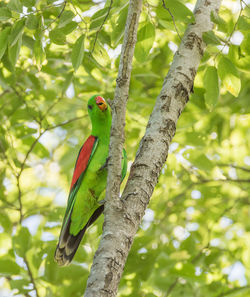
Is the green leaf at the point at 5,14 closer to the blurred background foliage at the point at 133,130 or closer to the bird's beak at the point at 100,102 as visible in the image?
the blurred background foliage at the point at 133,130

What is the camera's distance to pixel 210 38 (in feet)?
7.58

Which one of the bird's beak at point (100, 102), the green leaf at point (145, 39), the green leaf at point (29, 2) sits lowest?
the green leaf at point (29, 2)

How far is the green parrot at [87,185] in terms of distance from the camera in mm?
3258

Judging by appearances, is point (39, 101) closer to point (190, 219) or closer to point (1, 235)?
point (1, 235)

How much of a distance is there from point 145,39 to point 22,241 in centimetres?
176

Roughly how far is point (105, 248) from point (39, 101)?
2.71 meters

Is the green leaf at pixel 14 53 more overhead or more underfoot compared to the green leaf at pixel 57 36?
more underfoot

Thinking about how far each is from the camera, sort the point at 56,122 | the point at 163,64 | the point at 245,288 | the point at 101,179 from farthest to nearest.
A: the point at 56,122 < the point at 163,64 < the point at 101,179 < the point at 245,288

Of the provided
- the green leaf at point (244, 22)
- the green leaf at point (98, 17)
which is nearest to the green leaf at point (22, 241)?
the green leaf at point (98, 17)

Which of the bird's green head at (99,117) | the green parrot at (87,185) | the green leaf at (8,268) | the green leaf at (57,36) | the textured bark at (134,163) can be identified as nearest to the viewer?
the textured bark at (134,163)

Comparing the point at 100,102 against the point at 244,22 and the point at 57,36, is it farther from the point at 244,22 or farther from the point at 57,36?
the point at 244,22

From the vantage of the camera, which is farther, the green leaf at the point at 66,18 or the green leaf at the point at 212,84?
the green leaf at the point at 212,84

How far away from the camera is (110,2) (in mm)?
2168

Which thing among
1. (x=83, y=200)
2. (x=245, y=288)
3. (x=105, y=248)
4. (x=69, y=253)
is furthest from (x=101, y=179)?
(x=105, y=248)
